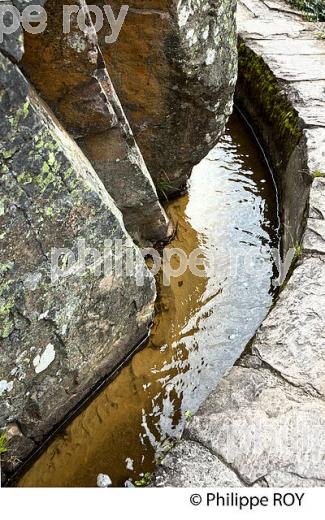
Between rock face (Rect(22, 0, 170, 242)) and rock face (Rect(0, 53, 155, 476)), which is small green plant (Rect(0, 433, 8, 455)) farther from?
rock face (Rect(22, 0, 170, 242))

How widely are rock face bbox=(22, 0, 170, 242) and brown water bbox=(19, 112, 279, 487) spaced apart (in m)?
0.85

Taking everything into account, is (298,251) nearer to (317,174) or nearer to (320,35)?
(317,174)

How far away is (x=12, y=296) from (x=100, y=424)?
1140mm

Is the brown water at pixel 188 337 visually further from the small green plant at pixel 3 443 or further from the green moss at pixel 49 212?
the green moss at pixel 49 212

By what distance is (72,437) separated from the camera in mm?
3418

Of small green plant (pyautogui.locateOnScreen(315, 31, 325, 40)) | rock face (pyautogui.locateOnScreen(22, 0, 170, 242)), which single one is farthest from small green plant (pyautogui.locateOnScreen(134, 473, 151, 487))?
small green plant (pyautogui.locateOnScreen(315, 31, 325, 40))

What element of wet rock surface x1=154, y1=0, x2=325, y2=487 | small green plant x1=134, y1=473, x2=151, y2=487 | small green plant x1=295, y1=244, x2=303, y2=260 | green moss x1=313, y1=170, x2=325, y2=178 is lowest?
small green plant x1=134, y1=473, x2=151, y2=487

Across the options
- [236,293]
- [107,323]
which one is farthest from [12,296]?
[236,293]

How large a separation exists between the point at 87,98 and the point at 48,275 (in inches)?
44.0

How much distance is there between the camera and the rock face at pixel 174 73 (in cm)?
366

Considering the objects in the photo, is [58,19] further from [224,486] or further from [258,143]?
[258,143]

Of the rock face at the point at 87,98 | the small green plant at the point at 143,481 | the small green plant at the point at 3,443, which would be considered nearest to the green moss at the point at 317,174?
the rock face at the point at 87,98

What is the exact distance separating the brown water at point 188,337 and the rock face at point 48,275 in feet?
0.65

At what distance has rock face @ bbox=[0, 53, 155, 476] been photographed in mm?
2635
